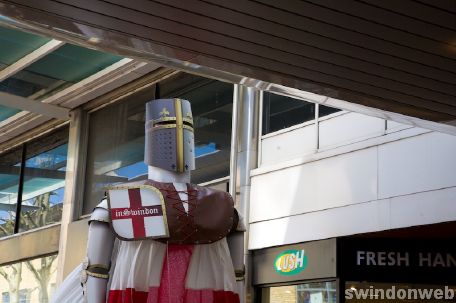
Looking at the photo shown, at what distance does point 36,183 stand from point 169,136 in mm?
9715

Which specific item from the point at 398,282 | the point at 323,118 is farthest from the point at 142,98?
the point at 398,282

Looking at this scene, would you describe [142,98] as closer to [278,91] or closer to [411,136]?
[411,136]

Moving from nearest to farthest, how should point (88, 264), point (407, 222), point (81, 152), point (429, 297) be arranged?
point (88, 264) → point (407, 222) → point (429, 297) → point (81, 152)

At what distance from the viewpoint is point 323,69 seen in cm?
582

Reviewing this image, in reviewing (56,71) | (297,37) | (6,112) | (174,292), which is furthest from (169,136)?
(6,112)

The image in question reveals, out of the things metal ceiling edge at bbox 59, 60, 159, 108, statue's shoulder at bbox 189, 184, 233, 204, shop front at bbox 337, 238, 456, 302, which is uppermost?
metal ceiling edge at bbox 59, 60, 159, 108

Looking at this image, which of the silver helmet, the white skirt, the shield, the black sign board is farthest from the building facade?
the silver helmet

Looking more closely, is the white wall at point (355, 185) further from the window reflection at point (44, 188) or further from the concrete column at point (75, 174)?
the window reflection at point (44, 188)

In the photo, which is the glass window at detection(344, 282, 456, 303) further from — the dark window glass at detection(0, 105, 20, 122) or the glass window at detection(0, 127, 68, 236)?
the dark window glass at detection(0, 105, 20, 122)

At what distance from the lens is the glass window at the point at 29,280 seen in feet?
49.3

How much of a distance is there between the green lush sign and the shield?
3499 millimetres

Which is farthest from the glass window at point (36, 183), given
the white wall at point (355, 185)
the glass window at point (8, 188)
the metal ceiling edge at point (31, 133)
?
the white wall at point (355, 185)

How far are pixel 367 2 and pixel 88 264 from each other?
3148mm

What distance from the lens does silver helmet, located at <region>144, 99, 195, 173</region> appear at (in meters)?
7.11
